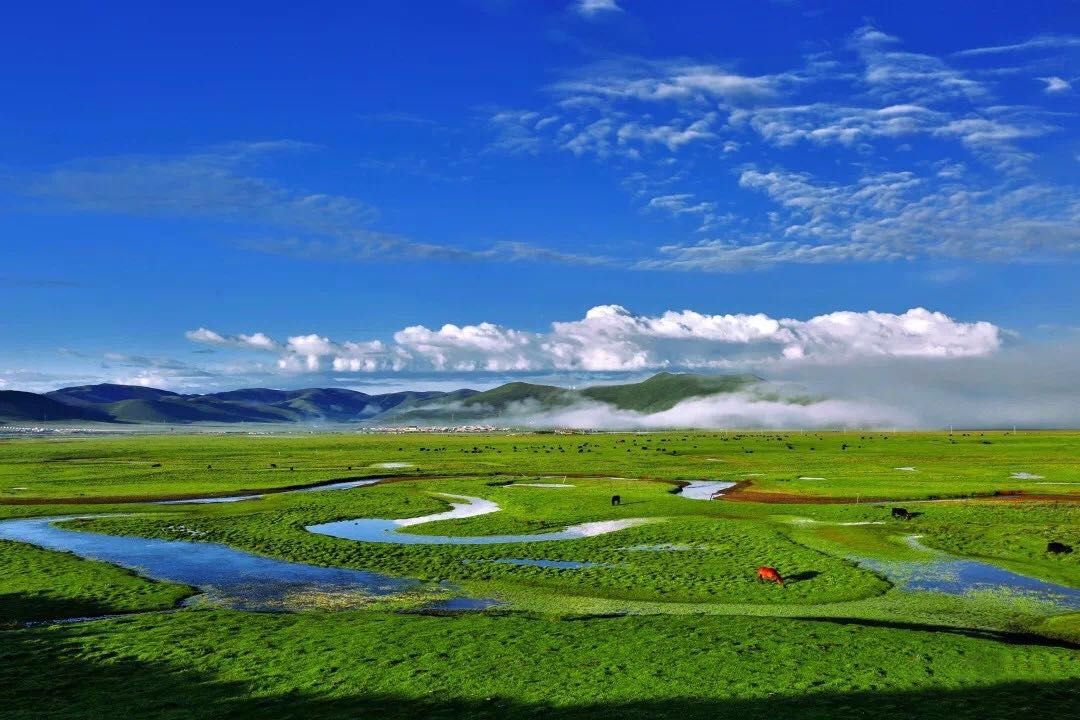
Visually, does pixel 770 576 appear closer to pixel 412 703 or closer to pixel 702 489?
pixel 412 703

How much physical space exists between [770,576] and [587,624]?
13.9 meters

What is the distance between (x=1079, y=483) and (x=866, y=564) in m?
60.4

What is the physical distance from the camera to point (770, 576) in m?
39.1

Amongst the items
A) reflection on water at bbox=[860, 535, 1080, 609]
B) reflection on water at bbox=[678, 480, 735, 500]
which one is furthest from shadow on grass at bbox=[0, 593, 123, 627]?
reflection on water at bbox=[678, 480, 735, 500]

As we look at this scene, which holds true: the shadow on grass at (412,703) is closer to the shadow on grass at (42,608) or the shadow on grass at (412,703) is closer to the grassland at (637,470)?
the shadow on grass at (42,608)

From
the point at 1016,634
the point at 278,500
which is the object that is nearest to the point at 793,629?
the point at 1016,634

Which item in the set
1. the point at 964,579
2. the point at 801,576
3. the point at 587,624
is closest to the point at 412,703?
the point at 587,624

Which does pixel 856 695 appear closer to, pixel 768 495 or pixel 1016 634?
pixel 1016 634

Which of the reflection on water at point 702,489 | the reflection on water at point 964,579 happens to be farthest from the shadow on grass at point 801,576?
the reflection on water at point 702,489

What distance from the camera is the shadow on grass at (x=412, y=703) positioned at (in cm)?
2017

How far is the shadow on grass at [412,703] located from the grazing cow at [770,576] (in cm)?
1637

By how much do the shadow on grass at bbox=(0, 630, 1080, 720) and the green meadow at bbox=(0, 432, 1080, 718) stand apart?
0.30ft

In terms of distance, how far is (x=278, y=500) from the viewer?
3159 inches

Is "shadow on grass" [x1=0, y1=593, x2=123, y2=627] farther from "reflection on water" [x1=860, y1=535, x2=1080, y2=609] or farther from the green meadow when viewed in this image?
"reflection on water" [x1=860, y1=535, x2=1080, y2=609]
